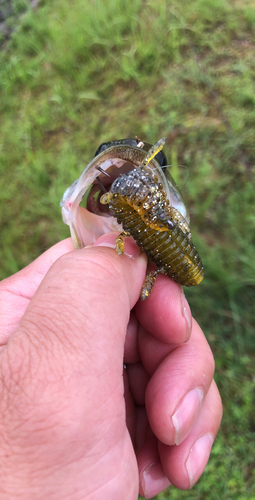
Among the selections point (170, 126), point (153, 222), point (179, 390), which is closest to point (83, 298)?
point (153, 222)

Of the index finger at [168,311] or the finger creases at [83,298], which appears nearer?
the finger creases at [83,298]

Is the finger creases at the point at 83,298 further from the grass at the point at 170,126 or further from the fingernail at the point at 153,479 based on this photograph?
the grass at the point at 170,126

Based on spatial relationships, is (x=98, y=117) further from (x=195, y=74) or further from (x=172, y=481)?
(x=172, y=481)

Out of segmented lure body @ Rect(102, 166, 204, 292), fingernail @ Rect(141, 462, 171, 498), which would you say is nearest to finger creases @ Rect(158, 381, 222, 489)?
fingernail @ Rect(141, 462, 171, 498)

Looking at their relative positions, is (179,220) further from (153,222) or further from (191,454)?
(191,454)

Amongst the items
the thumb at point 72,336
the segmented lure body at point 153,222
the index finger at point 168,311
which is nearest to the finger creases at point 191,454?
the index finger at point 168,311
